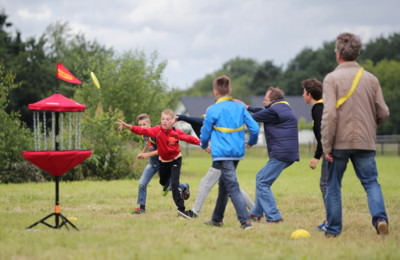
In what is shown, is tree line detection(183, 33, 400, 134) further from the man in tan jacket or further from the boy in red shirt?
the man in tan jacket

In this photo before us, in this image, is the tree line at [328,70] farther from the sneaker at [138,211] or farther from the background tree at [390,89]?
the sneaker at [138,211]

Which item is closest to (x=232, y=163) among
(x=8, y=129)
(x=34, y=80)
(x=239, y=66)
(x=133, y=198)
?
(x=133, y=198)

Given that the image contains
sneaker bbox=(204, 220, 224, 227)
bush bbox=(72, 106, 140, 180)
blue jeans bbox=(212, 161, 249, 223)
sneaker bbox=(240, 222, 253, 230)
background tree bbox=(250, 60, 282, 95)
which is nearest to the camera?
sneaker bbox=(240, 222, 253, 230)

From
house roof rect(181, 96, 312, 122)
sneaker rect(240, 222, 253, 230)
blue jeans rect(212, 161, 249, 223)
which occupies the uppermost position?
blue jeans rect(212, 161, 249, 223)

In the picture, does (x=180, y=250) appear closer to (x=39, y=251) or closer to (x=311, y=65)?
(x=39, y=251)

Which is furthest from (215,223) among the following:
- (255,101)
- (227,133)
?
(255,101)

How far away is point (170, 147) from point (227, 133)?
2264mm

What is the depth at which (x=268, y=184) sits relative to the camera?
874 centimetres

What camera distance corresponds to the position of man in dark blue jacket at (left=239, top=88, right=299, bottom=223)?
862cm

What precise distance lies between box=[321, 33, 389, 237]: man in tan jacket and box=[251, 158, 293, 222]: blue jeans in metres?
1.37

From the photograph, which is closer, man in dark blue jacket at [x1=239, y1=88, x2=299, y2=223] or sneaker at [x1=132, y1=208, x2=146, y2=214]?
man in dark blue jacket at [x1=239, y1=88, x2=299, y2=223]

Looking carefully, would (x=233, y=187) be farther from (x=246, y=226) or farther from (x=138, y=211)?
(x=138, y=211)

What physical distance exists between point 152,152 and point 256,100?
72776 millimetres

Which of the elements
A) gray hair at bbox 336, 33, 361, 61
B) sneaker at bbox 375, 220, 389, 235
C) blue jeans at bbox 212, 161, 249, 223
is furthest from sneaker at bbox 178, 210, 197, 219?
gray hair at bbox 336, 33, 361, 61
